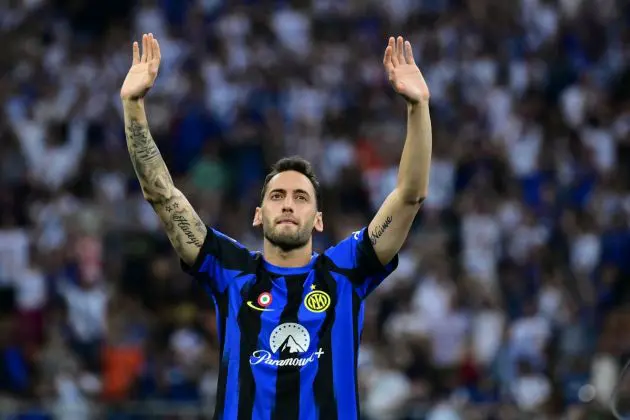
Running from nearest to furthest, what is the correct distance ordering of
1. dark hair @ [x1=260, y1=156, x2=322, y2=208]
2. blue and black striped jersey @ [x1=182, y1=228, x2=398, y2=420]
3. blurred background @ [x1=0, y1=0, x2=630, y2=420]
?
blue and black striped jersey @ [x1=182, y1=228, x2=398, y2=420] → dark hair @ [x1=260, y1=156, x2=322, y2=208] → blurred background @ [x1=0, y1=0, x2=630, y2=420]

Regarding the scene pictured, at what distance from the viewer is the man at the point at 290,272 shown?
6387 millimetres

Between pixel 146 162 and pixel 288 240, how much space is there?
752 mm

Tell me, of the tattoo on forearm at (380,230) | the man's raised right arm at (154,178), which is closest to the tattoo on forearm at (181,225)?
the man's raised right arm at (154,178)

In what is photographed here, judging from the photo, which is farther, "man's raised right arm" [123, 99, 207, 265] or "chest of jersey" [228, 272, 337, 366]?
"man's raised right arm" [123, 99, 207, 265]

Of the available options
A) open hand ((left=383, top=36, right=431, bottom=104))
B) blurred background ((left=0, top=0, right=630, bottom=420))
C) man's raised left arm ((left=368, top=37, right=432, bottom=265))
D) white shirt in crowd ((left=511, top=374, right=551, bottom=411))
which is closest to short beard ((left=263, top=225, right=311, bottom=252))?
man's raised left arm ((left=368, top=37, right=432, bottom=265))

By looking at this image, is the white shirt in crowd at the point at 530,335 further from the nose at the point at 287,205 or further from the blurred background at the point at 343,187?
the nose at the point at 287,205

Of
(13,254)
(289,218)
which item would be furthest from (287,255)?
(13,254)

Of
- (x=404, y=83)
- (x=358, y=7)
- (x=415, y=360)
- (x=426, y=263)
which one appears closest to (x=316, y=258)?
(x=404, y=83)

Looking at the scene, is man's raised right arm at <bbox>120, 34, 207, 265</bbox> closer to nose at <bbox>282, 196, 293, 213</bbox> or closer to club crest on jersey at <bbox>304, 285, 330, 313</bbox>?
nose at <bbox>282, 196, 293, 213</bbox>

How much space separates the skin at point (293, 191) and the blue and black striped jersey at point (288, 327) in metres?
0.08

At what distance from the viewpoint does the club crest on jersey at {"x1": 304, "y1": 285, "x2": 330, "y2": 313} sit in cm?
653

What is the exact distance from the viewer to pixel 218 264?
22.0 feet

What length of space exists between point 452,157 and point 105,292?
13.0 ft

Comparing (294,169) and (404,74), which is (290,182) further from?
(404,74)
